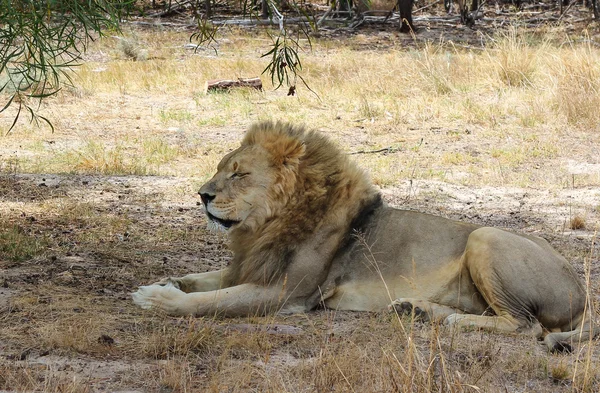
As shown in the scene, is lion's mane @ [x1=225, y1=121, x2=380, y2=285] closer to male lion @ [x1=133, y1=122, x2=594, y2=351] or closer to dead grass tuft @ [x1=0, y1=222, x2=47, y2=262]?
male lion @ [x1=133, y1=122, x2=594, y2=351]

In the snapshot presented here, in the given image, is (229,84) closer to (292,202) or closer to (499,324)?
Answer: (292,202)

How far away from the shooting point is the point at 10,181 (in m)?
8.20

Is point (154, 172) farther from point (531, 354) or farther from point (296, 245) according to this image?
point (531, 354)

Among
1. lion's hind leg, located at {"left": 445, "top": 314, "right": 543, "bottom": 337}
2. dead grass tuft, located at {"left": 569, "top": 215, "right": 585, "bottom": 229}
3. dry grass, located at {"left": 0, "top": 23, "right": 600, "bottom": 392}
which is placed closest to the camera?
dry grass, located at {"left": 0, "top": 23, "right": 600, "bottom": 392}

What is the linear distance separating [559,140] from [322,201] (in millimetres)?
6326

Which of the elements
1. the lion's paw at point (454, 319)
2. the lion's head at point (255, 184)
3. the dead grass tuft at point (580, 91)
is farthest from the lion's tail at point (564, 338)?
the dead grass tuft at point (580, 91)

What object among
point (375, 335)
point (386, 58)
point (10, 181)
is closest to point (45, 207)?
point (10, 181)

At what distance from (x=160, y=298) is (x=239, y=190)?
0.75 m

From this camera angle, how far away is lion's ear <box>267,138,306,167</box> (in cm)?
497

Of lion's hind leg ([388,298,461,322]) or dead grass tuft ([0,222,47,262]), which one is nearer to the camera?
lion's hind leg ([388,298,461,322])

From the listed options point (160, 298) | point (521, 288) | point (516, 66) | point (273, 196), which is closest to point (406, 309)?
point (521, 288)

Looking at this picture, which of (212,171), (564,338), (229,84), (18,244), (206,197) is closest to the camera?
(564,338)

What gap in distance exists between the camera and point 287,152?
16.3ft

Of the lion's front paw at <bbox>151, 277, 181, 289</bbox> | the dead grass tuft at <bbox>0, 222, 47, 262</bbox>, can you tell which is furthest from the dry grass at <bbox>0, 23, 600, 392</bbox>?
the lion's front paw at <bbox>151, 277, 181, 289</bbox>
